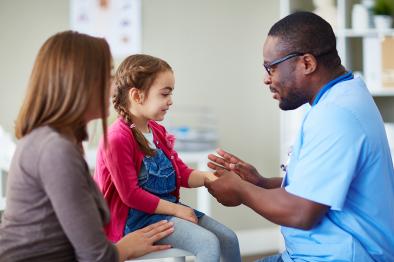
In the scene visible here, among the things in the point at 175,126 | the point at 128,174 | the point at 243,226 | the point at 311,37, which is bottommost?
the point at 243,226

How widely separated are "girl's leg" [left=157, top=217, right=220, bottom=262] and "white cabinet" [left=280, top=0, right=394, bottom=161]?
1610 millimetres

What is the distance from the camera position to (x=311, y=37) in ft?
4.30

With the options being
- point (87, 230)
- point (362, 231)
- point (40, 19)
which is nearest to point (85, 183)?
point (87, 230)

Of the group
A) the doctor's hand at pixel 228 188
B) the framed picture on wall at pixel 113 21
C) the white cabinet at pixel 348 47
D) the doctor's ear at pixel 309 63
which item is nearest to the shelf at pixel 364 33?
the white cabinet at pixel 348 47

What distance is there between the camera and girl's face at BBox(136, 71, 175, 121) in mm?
1500

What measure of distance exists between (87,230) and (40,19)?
2.14 m

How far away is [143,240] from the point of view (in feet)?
4.27

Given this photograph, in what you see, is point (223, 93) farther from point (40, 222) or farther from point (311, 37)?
point (40, 222)

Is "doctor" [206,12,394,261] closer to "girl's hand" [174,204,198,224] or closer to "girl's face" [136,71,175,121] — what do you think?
"girl's hand" [174,204,198,224]

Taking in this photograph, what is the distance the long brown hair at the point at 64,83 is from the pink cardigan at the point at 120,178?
0.33m

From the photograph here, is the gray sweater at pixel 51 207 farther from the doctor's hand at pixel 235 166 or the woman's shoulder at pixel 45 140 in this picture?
the doctor's hand at pixel 235 166

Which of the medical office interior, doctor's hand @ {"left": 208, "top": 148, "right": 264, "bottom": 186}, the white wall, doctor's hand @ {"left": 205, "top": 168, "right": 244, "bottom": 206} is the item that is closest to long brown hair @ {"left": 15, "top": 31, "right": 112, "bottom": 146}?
doctor's hand @ {"left": 205, "top": 168, "right": 244, "bottom": 206}

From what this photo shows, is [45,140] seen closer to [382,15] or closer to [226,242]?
[226,242]

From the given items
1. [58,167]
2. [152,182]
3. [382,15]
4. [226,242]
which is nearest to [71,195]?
[58,167]
